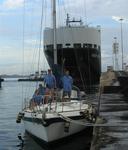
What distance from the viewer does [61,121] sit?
17.6 m

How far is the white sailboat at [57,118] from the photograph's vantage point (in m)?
17.5

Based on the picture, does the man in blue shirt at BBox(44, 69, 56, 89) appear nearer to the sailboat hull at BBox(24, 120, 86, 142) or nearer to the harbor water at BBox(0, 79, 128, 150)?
the harbor water at BBox(0, 79, 128, 150)

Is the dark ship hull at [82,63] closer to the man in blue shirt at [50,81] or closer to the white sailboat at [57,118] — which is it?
the man in blue shirt at [50,81]

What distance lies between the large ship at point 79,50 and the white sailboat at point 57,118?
148ft

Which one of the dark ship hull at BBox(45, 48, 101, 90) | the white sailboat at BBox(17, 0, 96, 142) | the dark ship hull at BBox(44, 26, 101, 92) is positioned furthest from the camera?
the dark ship hull at BBox(44, 26, 101, 92)

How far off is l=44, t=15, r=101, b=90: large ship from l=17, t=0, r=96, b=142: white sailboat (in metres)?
45.2

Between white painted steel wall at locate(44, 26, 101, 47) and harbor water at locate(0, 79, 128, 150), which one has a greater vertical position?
white painted steel wall at locate(44, 26, 101, 47)

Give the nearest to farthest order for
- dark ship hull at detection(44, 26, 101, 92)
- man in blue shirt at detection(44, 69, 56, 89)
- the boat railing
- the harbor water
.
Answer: the harbor water → the boat railing → man in blue shirt at detection(44, 69, 56, 89) → dark ship hull at detection(44, 26, 101, 92)

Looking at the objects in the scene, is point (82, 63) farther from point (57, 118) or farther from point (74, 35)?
point (57, 118)

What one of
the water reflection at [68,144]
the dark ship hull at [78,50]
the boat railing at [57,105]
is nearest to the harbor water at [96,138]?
the water reflection at [68,144]

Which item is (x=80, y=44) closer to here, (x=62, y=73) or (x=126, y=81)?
(x=126, y=81)

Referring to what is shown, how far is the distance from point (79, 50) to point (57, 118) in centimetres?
5307

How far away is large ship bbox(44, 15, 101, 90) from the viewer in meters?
67.4

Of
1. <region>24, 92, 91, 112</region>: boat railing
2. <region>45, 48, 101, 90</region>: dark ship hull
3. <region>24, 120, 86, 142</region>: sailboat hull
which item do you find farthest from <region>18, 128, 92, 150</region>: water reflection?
<region>45, 48, 101, 90</region>: dark ship hull
